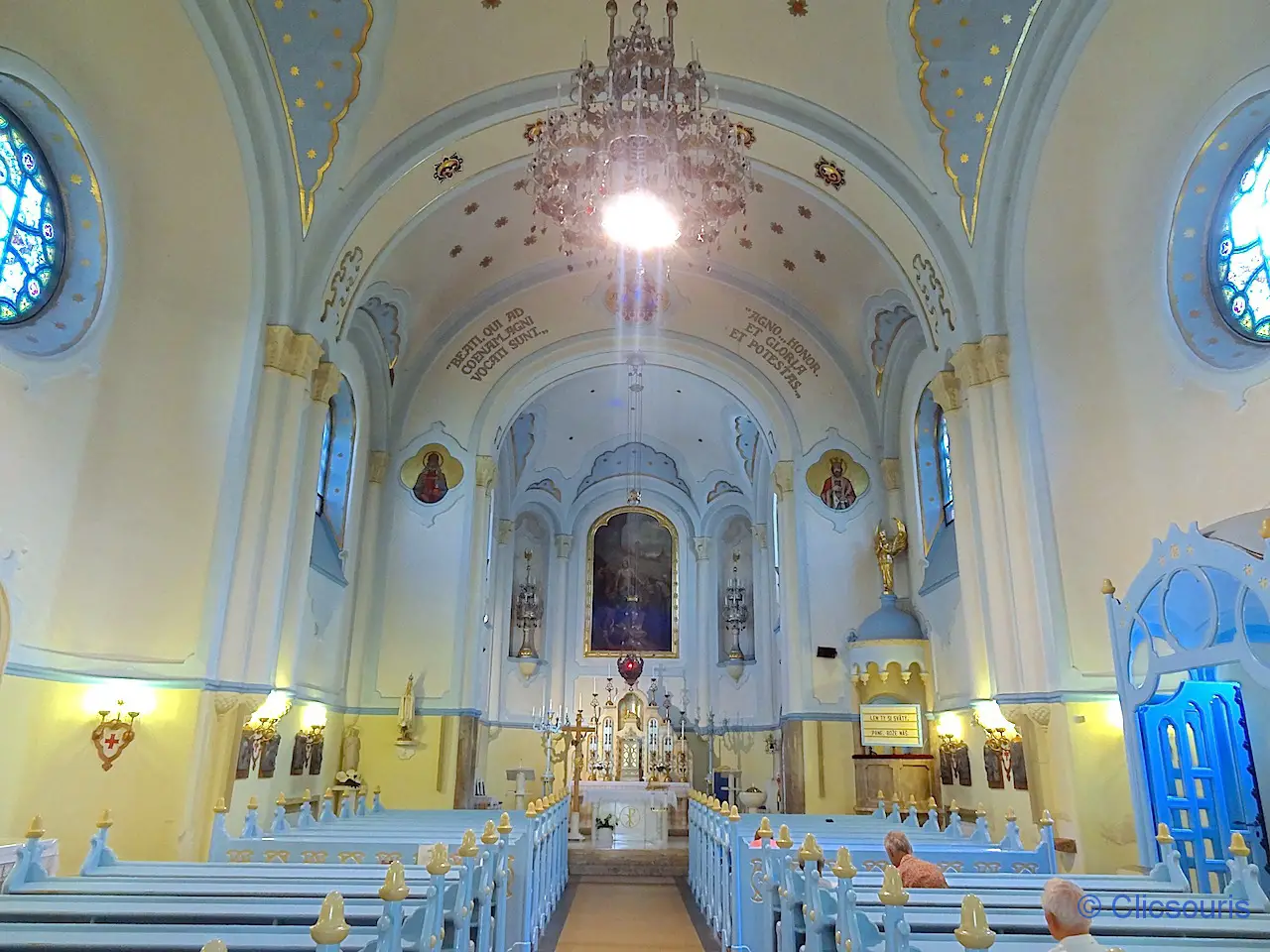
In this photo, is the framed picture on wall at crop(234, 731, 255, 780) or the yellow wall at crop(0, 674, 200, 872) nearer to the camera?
the yellow wall at crop(0, 674, 200, 872)

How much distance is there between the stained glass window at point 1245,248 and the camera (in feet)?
22.7

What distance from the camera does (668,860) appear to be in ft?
37.1

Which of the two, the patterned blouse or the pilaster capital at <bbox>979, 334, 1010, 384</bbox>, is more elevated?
the pilaster capital at <bbox>979, 334, 1010, 384</bbox>

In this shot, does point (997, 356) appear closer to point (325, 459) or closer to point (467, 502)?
point (467, 502)

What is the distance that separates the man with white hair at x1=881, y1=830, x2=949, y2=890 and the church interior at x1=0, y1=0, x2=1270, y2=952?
0.12 ft

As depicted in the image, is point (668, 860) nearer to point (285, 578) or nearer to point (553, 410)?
point (285, 578)

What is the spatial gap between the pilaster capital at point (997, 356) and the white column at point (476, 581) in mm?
8092

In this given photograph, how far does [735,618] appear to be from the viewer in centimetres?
1953

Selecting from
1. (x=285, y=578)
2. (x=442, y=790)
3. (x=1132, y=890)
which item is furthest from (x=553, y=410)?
(x=1132, y=890)

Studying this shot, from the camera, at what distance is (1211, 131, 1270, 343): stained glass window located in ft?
22.7

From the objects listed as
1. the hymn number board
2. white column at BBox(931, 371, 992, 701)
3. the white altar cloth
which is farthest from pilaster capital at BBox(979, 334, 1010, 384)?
the white altar cloth

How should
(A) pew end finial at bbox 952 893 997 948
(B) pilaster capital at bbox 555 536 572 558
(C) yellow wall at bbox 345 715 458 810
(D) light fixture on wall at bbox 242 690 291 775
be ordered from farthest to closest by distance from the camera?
(B) pilaster capital at bbox 555 536 572 558
(C) yellow wall at bbox 345 715 458 810
(D) light fixture on wall at bbox 242 690 291 775
(A) pew end finial at bbox 952 893 997 948

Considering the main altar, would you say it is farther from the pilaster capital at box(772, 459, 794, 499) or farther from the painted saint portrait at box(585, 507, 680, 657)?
the pilaster capital at box(772, 459, 794, 499)

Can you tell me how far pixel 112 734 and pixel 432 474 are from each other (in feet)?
22.5
